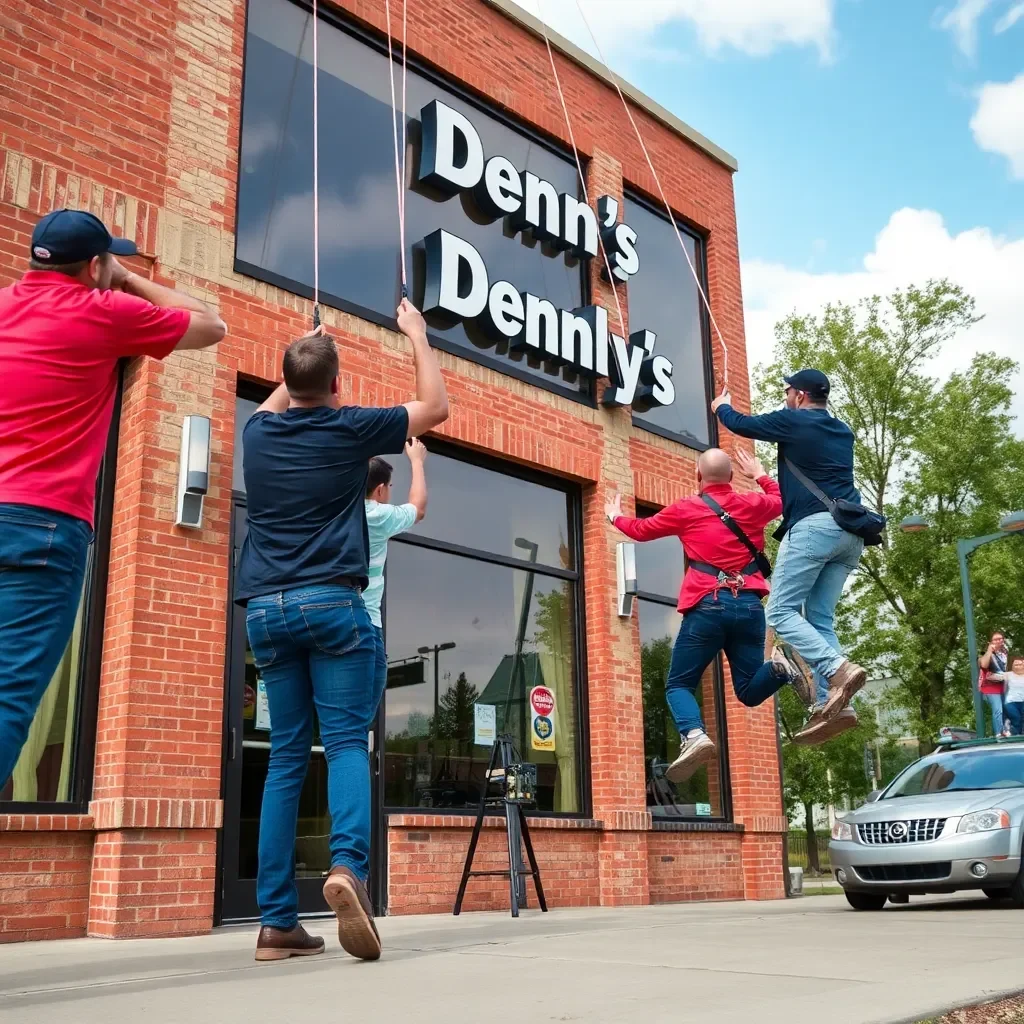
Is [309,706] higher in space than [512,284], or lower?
lower

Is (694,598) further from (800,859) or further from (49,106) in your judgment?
(800,859)

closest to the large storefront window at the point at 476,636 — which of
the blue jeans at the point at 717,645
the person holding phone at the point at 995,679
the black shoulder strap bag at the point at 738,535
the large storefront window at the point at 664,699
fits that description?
the large storefront window at the point at 664,699

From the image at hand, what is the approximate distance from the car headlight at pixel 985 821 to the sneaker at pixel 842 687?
12.2 feet

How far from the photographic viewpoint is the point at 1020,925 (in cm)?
654

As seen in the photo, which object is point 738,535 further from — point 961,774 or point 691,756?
point 961,774

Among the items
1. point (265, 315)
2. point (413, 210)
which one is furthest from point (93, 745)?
point (413, 210)

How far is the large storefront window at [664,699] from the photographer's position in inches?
437

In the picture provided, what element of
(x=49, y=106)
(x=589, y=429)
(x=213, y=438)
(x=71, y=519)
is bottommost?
(x=71, y=519)

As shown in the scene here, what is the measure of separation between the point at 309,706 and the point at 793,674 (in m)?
2.53

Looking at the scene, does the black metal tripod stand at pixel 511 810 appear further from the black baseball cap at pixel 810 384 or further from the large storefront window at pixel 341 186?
the black baseball cap at pixel 810 384

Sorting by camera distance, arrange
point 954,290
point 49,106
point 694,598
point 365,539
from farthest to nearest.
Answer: point 954,290, point 49,106, point 694,598, point 365,539

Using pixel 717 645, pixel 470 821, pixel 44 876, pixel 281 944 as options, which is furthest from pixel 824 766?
pixel 281 944

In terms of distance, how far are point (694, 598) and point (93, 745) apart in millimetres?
3864

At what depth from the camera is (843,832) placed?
9359mm
